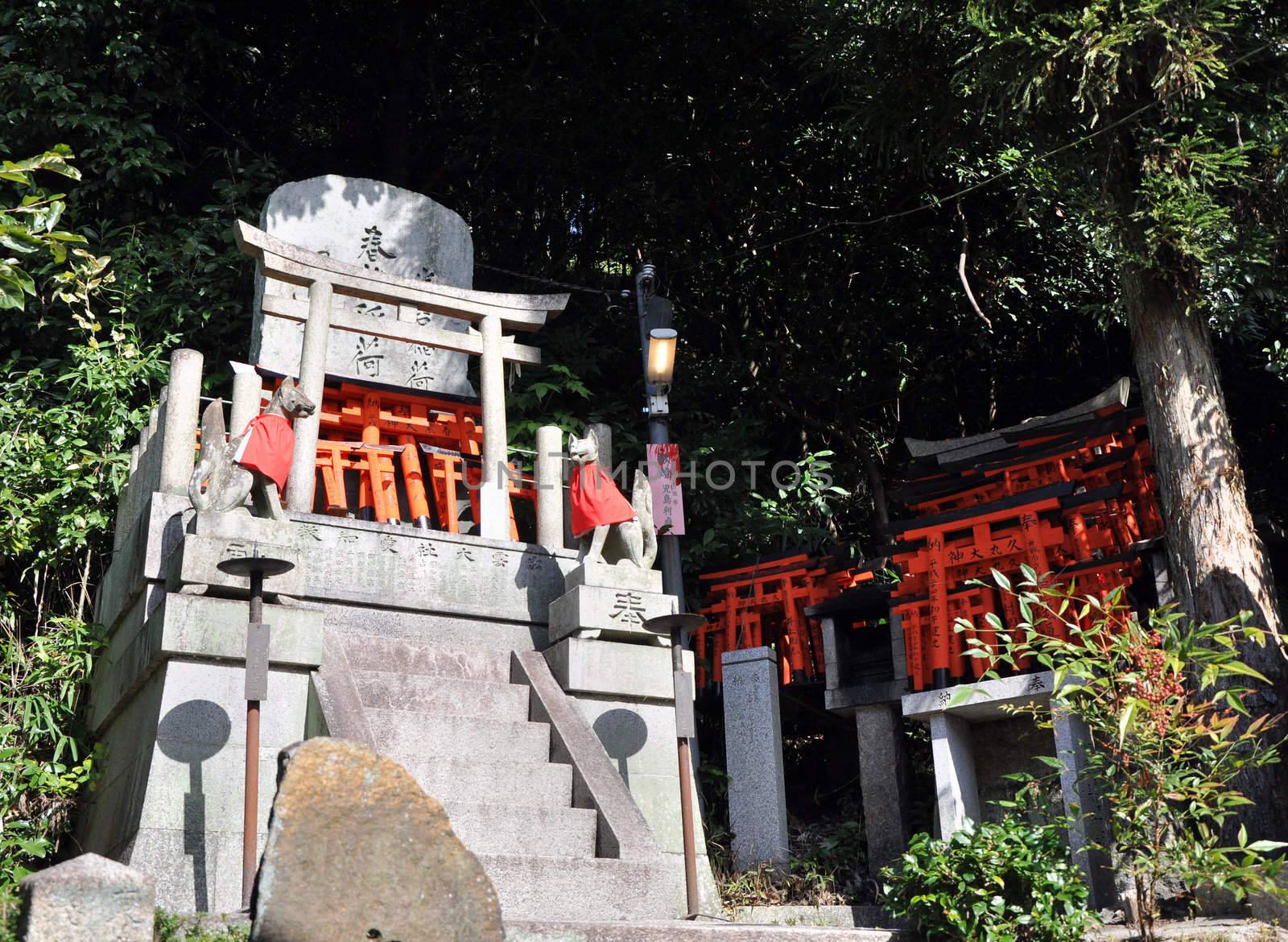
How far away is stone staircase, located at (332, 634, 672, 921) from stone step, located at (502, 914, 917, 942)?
3.05 ft

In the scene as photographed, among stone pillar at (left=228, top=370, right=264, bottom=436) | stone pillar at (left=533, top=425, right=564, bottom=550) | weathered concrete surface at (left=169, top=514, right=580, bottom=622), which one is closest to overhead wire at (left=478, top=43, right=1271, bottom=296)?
stone pillar at (left=533, top=425, right=564, bottom=550)

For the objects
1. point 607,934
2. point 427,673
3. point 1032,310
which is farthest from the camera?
point 1032,310

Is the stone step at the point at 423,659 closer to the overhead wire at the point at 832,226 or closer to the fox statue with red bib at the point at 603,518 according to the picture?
the fox statue with red bib at the point at 603,518

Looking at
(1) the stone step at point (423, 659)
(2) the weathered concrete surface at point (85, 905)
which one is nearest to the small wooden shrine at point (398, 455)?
(1) the stone step at point (423, 659)

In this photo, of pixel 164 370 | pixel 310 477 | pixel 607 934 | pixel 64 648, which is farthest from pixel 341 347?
pixel 607 934

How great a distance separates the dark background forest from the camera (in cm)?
1143

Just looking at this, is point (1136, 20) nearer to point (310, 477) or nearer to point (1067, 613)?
point (1067, 613)

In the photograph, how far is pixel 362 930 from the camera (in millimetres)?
4535

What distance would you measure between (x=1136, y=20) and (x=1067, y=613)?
14.7ft

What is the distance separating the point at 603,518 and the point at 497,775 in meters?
2.10

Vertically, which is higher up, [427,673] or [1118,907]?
[427,673]

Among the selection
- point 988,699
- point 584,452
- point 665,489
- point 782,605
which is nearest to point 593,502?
point 584,452

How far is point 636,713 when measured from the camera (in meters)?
8.63

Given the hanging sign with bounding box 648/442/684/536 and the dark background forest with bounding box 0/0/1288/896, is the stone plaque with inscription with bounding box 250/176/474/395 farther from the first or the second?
the hanging sign with bounding box 648/442/684/536
